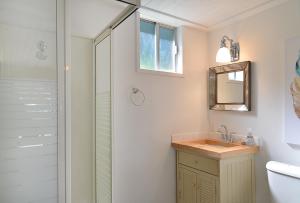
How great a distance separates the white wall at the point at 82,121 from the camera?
6.48 feet

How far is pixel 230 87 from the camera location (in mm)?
2482

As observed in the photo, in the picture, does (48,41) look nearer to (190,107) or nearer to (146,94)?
(146,94)

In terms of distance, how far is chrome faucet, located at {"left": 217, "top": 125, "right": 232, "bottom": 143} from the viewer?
248 centimetres

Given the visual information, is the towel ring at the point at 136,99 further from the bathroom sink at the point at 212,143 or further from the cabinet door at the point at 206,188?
the cabinet door at the point at 206,188

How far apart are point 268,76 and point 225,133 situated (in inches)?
32.4

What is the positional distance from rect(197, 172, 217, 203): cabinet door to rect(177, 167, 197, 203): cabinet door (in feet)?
0.19

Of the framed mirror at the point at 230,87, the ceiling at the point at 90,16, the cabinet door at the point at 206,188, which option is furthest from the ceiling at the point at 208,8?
the cabinet door at the point at 206,188

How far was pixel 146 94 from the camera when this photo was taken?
231cm

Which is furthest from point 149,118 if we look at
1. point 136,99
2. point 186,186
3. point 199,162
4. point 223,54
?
point 223,54

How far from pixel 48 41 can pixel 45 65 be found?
144 millimetres

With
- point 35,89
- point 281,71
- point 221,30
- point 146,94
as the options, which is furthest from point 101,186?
point 221,30

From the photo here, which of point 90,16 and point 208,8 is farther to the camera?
point 208,8

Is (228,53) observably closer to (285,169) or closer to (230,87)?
(230,87)

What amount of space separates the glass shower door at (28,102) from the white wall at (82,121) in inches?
29.5
